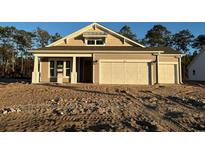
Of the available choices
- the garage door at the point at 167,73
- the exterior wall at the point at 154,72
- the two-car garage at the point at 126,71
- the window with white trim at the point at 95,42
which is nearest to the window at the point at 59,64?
the window with white trim at the point at 95,42

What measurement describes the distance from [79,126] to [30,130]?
1.31 meters

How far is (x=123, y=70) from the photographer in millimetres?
18828

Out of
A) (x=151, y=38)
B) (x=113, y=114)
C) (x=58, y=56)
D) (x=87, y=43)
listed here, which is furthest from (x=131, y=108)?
(x=151, y=38)

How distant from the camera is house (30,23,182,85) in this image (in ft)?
61.2

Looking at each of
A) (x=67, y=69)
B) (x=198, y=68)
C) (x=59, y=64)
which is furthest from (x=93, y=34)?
(x=198, y=68)

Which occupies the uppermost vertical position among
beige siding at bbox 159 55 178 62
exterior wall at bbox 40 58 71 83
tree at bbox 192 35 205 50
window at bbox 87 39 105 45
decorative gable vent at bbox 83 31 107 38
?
tree at bbox 192 35 205 50

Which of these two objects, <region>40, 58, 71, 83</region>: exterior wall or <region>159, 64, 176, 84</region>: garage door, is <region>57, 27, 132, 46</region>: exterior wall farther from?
<region>159, 64, 176, 84</region>: garage door

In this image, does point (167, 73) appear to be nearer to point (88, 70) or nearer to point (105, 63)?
point (105, 63)

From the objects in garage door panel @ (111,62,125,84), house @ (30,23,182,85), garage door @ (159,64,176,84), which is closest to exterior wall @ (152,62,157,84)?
house @ (30,23,182,85)

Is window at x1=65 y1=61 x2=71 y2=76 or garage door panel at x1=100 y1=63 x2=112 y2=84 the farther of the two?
window at x1=65 y1=61 x2=71 y2=76

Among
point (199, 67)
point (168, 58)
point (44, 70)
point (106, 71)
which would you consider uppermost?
point (168, 58)

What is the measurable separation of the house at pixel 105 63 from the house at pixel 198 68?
10.1m

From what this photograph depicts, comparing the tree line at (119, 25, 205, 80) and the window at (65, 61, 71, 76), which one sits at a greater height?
the tree line at (119, 25, 205, 80)

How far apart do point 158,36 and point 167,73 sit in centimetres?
3870
